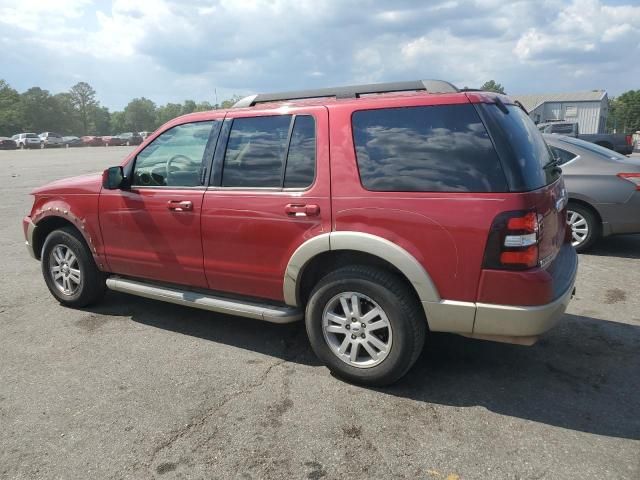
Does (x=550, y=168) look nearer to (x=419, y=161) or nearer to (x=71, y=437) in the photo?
(x=419, y=161)

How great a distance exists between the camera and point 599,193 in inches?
253

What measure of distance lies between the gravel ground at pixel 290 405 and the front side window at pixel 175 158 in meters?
1.32

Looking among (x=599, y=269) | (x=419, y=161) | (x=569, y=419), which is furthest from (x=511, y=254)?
(x=599, y=269)

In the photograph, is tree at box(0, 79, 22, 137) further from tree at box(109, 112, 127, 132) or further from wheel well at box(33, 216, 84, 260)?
wheel well at box(33, 216, 84, 260)

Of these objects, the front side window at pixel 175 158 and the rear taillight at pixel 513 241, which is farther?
the front side window at pixel 175 158

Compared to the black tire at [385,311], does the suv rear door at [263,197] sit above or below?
above

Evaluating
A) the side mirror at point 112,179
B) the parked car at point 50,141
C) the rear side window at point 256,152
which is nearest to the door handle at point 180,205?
the rear side window at point 256,152

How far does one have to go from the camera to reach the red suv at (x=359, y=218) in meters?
2.96

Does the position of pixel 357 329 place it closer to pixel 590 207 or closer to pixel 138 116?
pixel 590 207

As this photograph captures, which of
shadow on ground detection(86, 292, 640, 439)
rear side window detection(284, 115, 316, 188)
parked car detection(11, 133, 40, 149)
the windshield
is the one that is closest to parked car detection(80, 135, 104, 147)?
parked car detection(11, 133, 40, 149)

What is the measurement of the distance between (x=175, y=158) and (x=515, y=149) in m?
2.66

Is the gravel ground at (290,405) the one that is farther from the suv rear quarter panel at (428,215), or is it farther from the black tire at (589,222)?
the black tire at (589,222)

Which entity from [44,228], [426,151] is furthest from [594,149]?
[44,228]

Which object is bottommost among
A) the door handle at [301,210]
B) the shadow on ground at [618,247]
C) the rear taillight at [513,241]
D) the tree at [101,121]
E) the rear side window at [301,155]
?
the shadow on ground at [618,247]
